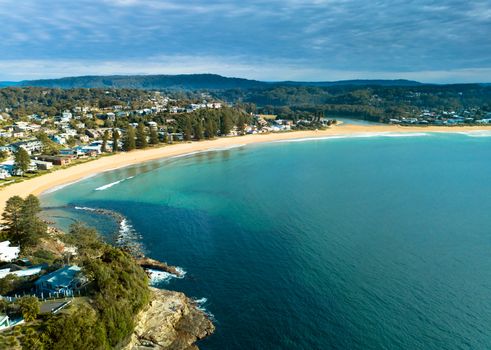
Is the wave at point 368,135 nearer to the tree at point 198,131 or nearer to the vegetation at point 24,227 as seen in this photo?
the tree at point 198,131

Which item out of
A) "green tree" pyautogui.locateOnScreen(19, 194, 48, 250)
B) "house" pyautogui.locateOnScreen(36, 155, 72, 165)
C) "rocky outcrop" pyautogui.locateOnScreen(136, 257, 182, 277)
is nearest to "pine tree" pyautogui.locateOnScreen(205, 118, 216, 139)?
"house" pyautogui.locateOnScreen(36, 155, 72, 165)

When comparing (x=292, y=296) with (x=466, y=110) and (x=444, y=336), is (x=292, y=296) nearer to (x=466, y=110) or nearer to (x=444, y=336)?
(x=444, y=336)

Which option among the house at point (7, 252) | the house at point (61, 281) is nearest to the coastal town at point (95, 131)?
the house at point (7, 252)

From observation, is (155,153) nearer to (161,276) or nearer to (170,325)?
(161,276)

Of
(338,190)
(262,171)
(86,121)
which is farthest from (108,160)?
(338,190)

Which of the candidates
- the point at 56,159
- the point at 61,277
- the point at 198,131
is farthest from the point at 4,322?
the point at 198,131

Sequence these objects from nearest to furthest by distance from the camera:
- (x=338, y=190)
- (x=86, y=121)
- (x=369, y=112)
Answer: (x=338, y=190)
(x=86, y=121)
(x=369, y=112)
